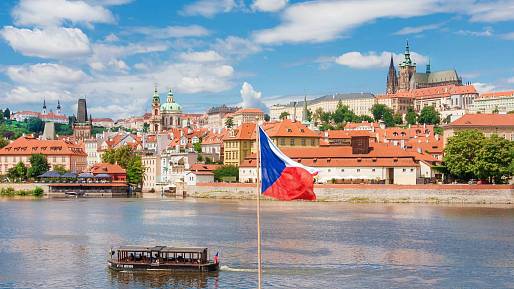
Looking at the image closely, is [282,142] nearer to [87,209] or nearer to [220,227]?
[87,209]

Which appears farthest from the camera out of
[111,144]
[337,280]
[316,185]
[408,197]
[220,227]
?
[111,144]

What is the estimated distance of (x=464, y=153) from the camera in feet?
264

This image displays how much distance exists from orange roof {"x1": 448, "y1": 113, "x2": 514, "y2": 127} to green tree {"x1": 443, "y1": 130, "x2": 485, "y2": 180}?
2180 cm

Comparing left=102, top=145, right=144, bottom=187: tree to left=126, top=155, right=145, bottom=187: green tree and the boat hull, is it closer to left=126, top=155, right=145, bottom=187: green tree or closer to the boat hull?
left=126, top=155, right=145, bottom=187: green tree

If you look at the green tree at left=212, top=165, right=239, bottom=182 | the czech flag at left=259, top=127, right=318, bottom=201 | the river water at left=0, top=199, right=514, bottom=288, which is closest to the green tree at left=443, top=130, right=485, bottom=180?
the river water at left=0, top=199, right=514, bottom=288

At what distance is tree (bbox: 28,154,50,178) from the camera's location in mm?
111312

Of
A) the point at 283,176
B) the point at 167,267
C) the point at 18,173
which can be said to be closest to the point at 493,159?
the point at 167,267

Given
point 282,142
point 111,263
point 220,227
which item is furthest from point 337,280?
point 282,142

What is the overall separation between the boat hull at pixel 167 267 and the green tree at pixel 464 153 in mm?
52008

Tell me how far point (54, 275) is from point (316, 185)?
173 feet

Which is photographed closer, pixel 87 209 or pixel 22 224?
pixel 22 224

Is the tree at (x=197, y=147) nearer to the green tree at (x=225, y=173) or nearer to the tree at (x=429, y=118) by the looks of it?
the green tree at (x=225, y=173)

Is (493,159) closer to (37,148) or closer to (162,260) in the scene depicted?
(162,260)

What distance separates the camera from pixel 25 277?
104ft
